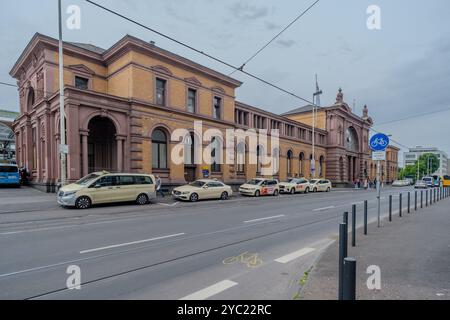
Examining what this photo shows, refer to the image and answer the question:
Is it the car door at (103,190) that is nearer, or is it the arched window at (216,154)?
the car door at (103,190)

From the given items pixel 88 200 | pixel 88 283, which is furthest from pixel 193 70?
pixel 88 283

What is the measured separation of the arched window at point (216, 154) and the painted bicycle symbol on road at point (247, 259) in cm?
1979

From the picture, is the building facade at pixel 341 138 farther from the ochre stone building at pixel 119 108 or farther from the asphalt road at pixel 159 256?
the asphalt road at pixel 159 256

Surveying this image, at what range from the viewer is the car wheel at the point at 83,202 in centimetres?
1271

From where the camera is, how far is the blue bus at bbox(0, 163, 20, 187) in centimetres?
2186

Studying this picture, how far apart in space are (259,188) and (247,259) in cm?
1714

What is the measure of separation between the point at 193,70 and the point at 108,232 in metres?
18.8

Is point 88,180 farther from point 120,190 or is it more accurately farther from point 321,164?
point 321,164

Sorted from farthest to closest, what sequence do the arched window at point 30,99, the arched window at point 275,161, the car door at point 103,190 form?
1. the arched window at point 275,161
2. the arched window at point 30,99
3. the car door at point 103,190

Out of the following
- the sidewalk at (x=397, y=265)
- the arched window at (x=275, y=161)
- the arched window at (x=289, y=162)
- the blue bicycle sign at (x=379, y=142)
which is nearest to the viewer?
the sidewalk at (x=397, y=265)

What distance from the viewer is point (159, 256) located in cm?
542

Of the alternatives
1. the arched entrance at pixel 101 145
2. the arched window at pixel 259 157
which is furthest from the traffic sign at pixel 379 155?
the arched window at pixel 259 157

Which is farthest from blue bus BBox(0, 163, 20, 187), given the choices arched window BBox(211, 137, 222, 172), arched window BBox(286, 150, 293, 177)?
arched window BBox(286, 150, 293, 177)
